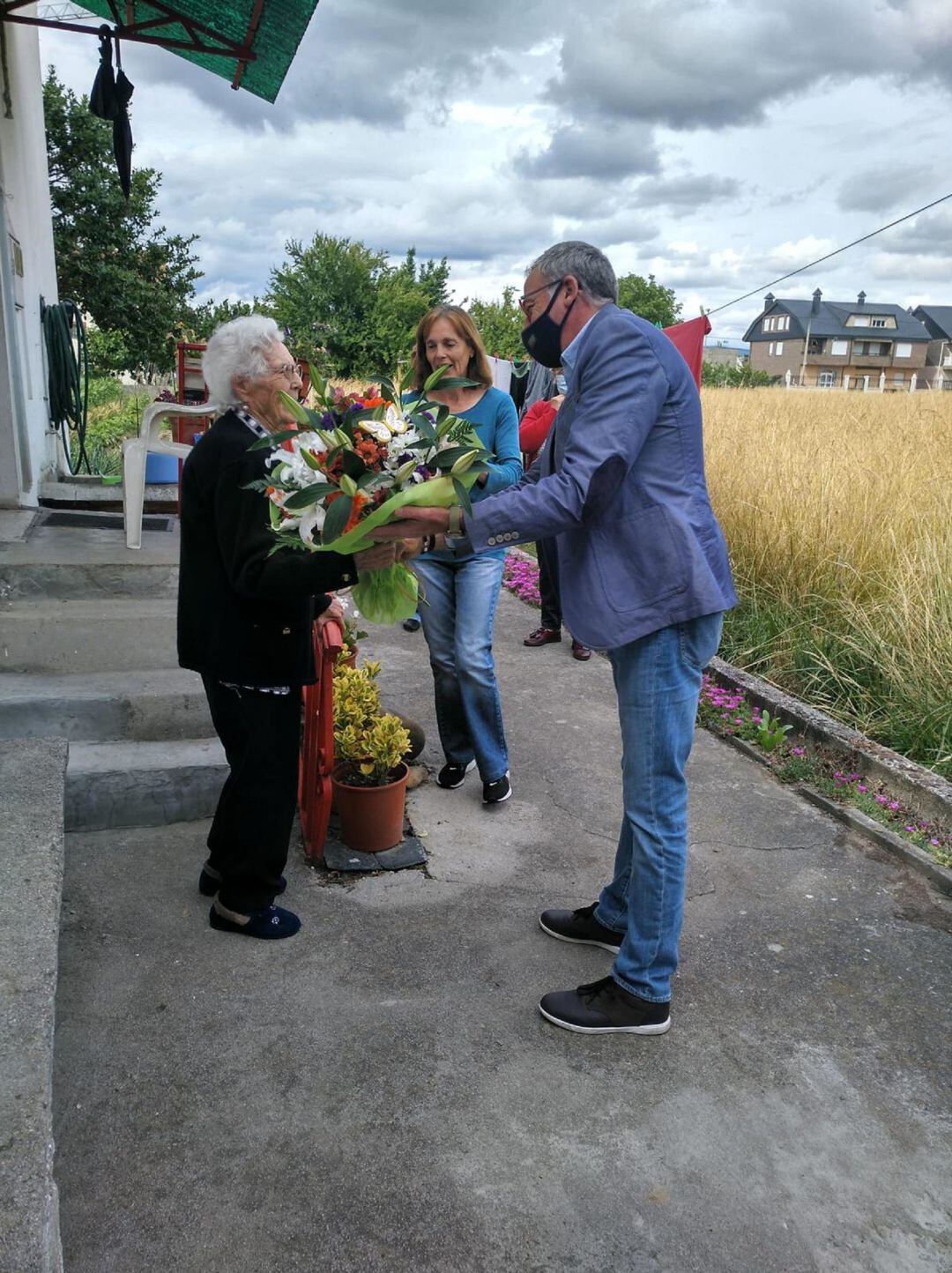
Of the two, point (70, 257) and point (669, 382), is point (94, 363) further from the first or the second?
point (669, 382)

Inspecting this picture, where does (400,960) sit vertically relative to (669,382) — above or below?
below

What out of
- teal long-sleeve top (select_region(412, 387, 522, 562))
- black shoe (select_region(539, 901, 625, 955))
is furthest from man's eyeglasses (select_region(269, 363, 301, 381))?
black shoe (select_region(539, 901, 625, 955))

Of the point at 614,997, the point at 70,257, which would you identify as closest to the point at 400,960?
the point at 614,997

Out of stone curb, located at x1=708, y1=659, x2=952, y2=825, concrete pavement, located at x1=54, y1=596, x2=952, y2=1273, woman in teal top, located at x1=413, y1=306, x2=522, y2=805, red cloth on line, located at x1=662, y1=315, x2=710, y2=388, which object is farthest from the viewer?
red cloth on line, located at x1=662, y1=315, x2=710, y2=388

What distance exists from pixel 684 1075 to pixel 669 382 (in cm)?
191

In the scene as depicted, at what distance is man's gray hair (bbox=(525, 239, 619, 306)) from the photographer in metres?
2.61

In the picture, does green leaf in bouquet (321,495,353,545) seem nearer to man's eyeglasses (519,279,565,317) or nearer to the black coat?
the black coat

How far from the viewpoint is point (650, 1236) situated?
79.7 inches

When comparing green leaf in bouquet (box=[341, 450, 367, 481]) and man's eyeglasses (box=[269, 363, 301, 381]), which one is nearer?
green leaf in bouquet (box=[341, 450, 367, 481])

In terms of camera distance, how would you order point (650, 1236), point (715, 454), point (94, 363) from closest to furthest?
point (650, 1236) → point (715, 454) → point (94, 363)

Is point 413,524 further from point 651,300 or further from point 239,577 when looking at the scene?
point 651,300

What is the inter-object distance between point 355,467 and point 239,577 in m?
0.50

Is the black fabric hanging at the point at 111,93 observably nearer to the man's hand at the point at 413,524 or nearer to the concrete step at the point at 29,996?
the concrete step at the point at 29,996

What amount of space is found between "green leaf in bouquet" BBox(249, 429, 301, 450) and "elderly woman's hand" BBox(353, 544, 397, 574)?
1.19 ft
